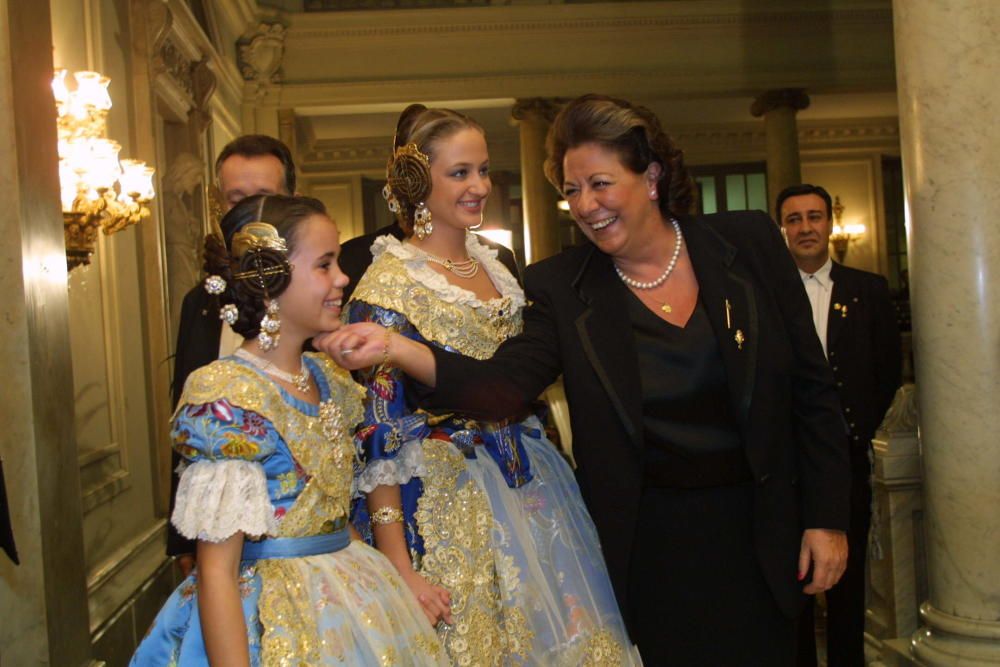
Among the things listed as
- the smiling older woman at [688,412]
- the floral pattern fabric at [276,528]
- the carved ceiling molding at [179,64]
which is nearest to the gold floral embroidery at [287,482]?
the floral pattern fabric at [276,528]

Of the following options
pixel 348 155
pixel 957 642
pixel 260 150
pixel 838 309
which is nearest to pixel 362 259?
pixel 260 150

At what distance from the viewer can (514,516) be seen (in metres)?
2.36

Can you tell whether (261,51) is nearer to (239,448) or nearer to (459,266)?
(459,266)

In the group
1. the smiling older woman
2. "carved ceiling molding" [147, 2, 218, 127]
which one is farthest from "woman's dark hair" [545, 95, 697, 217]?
"carved ceiling molding" [147, 2, 218, 127]

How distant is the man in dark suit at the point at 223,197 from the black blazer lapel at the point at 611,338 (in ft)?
2.83

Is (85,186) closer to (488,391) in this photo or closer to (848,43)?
(488,391)

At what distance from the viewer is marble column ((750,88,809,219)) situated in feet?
38.8

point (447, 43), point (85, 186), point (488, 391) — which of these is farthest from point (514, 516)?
point (447, 43)

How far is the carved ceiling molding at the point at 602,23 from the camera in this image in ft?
36.5

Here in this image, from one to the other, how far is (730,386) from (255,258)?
38.4 inches

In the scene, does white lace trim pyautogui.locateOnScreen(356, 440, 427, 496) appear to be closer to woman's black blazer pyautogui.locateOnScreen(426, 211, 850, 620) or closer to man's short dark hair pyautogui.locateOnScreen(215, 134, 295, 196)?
woman's black blazer pyautogui.locateOnScreen(426, 211, 850, 620)

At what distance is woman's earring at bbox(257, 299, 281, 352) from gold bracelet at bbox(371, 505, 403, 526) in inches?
17.6

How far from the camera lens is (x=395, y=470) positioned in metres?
2.26

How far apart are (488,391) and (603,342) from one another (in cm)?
27
